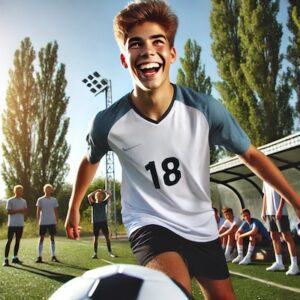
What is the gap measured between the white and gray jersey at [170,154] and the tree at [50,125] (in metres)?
31.6

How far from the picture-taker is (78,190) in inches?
111

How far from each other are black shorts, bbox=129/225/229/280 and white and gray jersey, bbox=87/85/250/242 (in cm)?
4

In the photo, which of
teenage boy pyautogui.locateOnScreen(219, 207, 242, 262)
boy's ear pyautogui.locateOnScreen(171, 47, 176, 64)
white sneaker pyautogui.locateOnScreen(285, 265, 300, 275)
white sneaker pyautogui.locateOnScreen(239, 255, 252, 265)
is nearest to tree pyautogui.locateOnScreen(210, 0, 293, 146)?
teenage boy pyautogui.locateOnScreen(219, 207, 242, 262)

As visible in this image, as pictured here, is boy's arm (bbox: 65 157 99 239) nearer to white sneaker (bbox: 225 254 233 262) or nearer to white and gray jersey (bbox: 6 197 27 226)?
white sneaker (bbox: 225 254 233 262)

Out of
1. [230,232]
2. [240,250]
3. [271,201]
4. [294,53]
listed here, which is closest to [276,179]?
[271,201]

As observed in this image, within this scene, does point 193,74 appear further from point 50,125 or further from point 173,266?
point 173,266

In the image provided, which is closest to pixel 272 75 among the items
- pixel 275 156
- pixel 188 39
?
pixel 188 39

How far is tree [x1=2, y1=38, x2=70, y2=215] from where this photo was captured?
110 feet

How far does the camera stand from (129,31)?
2.56 meters

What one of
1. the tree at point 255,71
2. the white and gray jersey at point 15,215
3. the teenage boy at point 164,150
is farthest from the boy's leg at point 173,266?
the tree at point 255,71

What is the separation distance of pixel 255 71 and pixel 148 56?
2101cm

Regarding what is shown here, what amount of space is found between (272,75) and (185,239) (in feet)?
70.1

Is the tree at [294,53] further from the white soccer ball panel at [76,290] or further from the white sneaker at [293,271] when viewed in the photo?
the white soccer ball panel at [76,290]

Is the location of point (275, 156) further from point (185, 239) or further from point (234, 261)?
point (185, 239)
